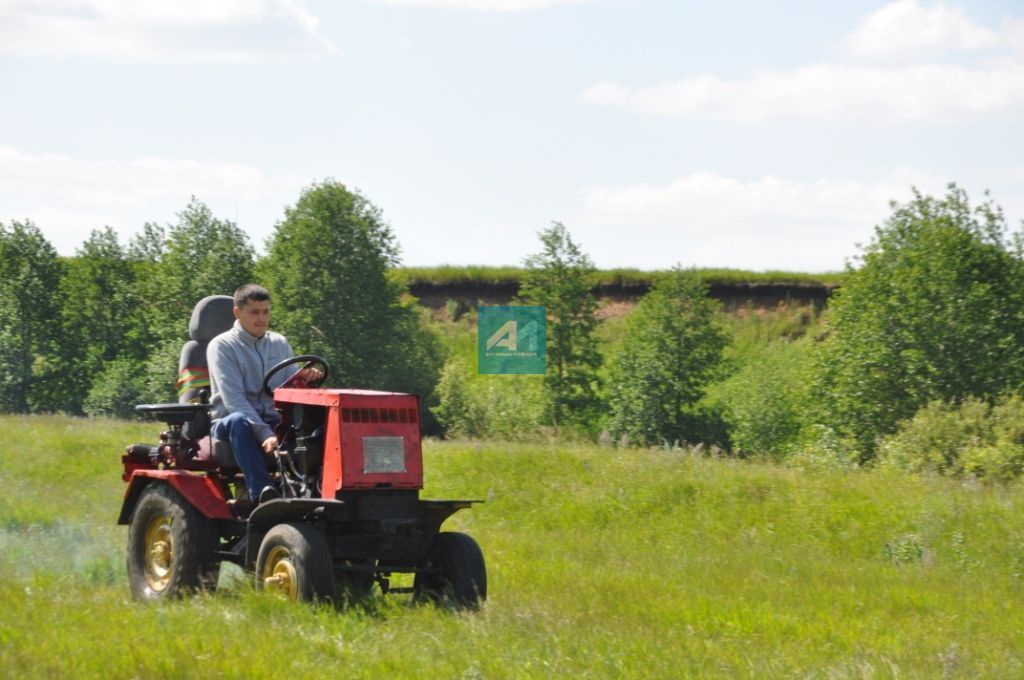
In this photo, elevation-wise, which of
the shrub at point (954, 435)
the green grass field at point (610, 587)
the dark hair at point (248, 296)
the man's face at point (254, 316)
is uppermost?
the dark hair at point (248, 296)

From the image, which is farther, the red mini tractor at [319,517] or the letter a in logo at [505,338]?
the letter a in logo at [505,338]

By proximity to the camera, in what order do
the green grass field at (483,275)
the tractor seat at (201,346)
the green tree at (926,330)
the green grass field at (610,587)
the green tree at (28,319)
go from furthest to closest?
the green grass field at (483,275) < the green tree at (28,319) < the green tree at (926,330) < the tractor seat at (201,346) < the green grass field at (610,587)

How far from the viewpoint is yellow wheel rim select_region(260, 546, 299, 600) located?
7660 mm

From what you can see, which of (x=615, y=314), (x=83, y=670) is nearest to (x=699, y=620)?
(x=83, y=670)

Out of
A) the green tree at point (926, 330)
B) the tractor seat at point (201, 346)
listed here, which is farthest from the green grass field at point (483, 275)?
the tractor seat at point (201, 346)

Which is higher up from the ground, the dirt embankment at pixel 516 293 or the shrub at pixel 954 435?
the dirt embankment at pixel 516 293

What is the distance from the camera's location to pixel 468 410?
53625 mm

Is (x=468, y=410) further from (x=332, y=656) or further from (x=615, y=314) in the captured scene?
(x=332, y=656)

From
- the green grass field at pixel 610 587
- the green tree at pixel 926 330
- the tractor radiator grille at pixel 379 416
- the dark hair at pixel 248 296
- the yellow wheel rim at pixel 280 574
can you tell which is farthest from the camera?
the green tree at pixel 926 330

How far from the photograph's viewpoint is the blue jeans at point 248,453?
8.21m

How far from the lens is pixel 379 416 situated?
812cm

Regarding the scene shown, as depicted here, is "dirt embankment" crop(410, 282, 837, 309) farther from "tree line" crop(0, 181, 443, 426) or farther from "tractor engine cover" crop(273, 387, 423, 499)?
"tractor engine cover" crop(273, 387, 423, 499)

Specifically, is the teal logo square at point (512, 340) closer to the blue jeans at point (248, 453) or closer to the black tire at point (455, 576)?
the black tire at point (455, 576)

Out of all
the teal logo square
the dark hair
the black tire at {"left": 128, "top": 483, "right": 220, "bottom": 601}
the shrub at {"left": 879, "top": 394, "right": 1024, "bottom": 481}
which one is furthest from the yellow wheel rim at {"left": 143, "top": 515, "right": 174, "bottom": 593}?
the teal logo square
